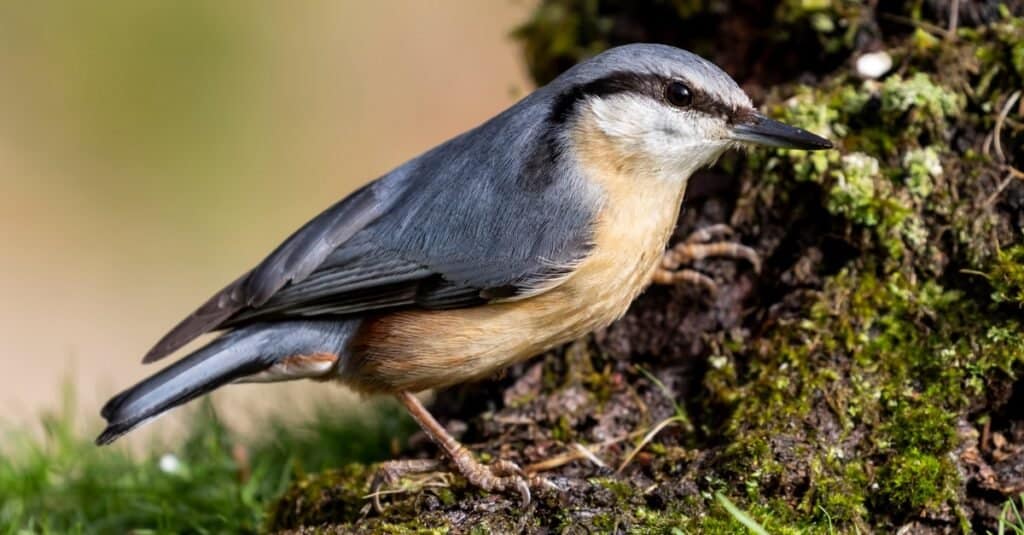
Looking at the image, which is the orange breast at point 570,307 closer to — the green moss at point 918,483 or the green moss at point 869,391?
the green moss at point 869,391

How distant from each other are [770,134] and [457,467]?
1.44m

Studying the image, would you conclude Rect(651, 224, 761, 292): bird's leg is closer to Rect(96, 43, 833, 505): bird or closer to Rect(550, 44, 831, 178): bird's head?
Rect(96, 43, 833, 505): bird

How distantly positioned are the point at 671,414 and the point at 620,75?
1163mm

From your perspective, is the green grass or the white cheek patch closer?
the white cheek patch

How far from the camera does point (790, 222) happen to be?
3.84 m

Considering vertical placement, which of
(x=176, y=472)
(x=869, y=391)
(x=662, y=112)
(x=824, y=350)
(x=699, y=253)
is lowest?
(x=176, y=472)

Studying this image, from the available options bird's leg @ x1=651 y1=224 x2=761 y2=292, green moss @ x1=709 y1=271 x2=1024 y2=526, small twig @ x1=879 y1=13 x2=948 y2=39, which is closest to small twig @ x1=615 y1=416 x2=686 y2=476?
green moss @ x1=709 y1=271 x2=1024 y2=526

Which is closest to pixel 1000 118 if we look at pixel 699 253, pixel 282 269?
pixel 699 253

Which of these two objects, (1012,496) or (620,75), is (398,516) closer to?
(620,75)

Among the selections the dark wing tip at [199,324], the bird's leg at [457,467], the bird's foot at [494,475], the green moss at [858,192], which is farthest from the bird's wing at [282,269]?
the green moss at [858,192]

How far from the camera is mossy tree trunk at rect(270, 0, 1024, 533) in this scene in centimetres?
311

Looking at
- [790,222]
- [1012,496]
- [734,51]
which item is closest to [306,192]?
[734,51]

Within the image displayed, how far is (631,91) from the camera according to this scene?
3438 millimetres

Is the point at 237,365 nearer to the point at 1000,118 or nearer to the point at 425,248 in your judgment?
the point at 425,248
